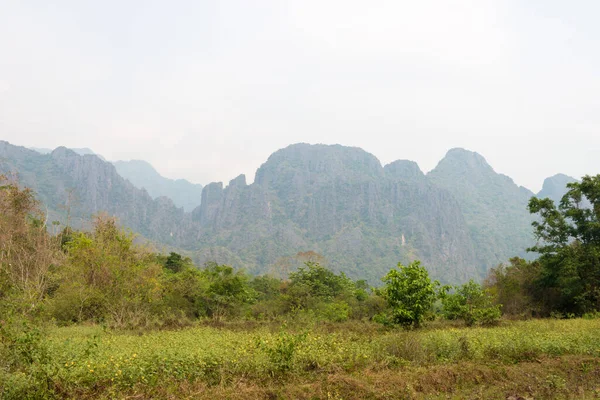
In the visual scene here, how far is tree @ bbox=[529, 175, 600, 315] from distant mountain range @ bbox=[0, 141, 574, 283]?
74886 mm

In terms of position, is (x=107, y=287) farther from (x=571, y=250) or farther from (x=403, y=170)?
(x=403, y=170)

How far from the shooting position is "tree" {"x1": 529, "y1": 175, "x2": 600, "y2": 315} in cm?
1970

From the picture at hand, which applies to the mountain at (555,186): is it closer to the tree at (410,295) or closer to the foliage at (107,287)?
the tree at (410,295)

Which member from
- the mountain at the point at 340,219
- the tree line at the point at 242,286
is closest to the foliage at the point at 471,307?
the tree line at the point at 242,286

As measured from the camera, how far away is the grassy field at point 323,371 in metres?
6.72

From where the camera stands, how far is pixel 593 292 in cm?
1922

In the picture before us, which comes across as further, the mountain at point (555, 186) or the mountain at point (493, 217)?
the mountain at point (555, 186)

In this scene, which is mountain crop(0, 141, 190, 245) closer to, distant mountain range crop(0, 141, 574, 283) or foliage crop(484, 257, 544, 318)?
distant mountain range crop(0, 141, 574, 283)

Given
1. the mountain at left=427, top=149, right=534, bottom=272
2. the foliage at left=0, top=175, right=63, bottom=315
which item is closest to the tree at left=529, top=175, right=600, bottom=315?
the foliage at left=0, top=175, right=63, bottom=315

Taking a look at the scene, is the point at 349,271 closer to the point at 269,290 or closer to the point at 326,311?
the point at 269,290

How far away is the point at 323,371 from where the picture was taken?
7996mm

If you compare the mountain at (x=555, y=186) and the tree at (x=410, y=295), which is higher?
the mountain at (x=555, y=186)

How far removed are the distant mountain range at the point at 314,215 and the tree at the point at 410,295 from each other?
8185 cm

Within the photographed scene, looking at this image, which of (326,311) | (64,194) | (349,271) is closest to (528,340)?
(326,311)
